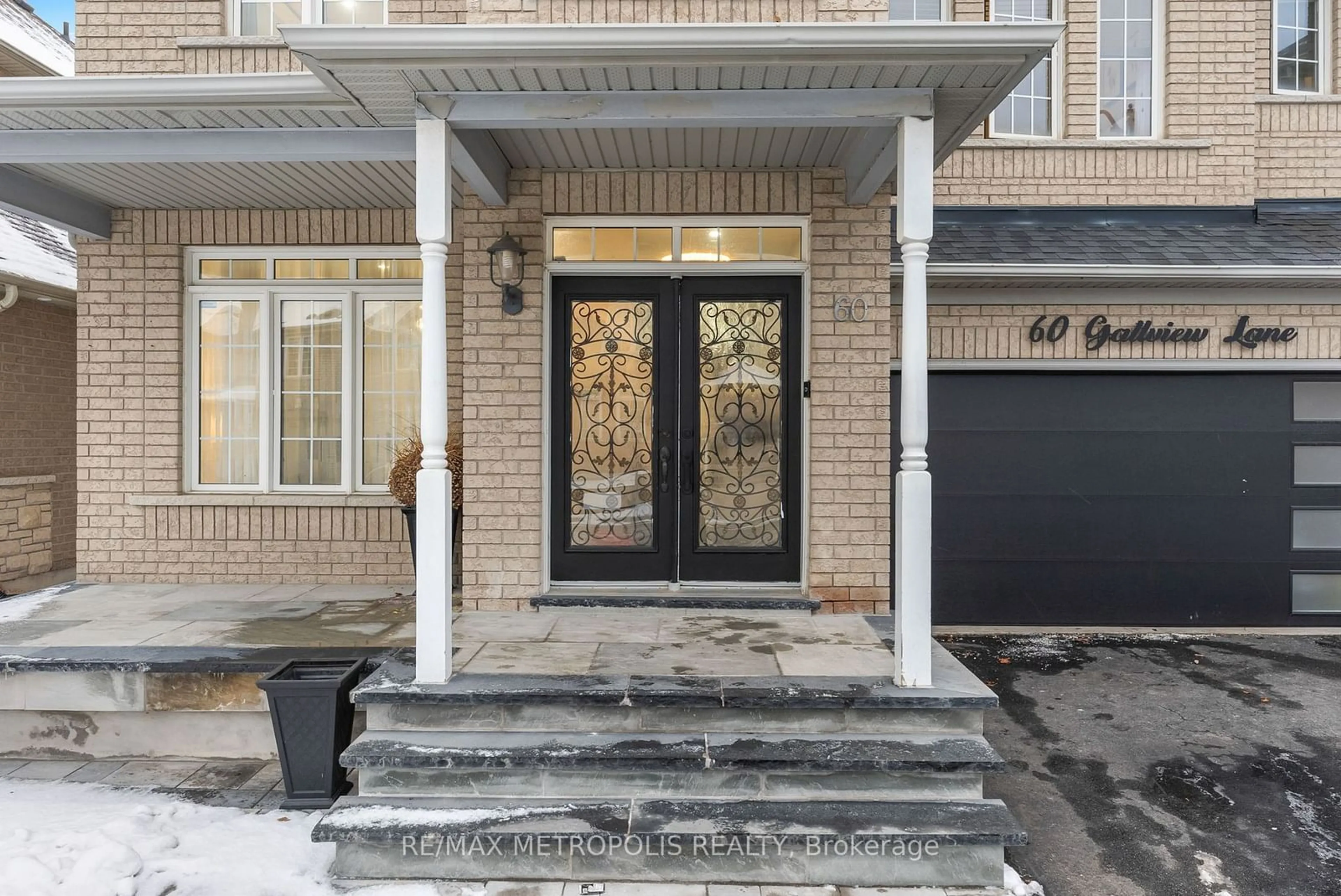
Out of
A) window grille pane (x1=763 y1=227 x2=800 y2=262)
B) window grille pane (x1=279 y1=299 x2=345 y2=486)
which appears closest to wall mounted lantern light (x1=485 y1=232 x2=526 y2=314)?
window grille pane (x1=763 y1=227 x2=800 y2=262)

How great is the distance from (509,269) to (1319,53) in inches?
295

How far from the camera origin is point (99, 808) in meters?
3.65

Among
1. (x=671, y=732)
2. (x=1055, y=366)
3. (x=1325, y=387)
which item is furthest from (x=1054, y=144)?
(x=671, y=732)

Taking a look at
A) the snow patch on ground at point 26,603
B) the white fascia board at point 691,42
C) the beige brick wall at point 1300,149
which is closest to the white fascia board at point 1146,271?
the beige brick wall at point 1300,149

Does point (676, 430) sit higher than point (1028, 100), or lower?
lower

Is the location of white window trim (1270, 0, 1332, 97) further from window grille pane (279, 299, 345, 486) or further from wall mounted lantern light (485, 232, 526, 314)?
window grille pane (279, 299, 345, 486)

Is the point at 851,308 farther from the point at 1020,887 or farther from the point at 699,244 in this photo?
the point at 1020,887

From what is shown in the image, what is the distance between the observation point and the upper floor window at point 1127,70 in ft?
22.7

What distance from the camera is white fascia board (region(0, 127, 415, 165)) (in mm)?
4426

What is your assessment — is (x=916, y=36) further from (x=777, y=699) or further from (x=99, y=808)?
(x=99, y=808)

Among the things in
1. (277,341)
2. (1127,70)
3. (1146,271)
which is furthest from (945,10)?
(277,341)

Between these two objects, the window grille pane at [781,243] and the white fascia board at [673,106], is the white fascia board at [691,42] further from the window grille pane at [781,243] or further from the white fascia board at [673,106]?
the window grille pane at [781,243]

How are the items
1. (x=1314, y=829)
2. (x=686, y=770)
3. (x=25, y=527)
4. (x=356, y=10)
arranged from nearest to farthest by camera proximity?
(x=686, y=770), (x=1314, y=829), (x=356, y=10), (x=25, y=527)

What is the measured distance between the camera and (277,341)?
20.3 ft
